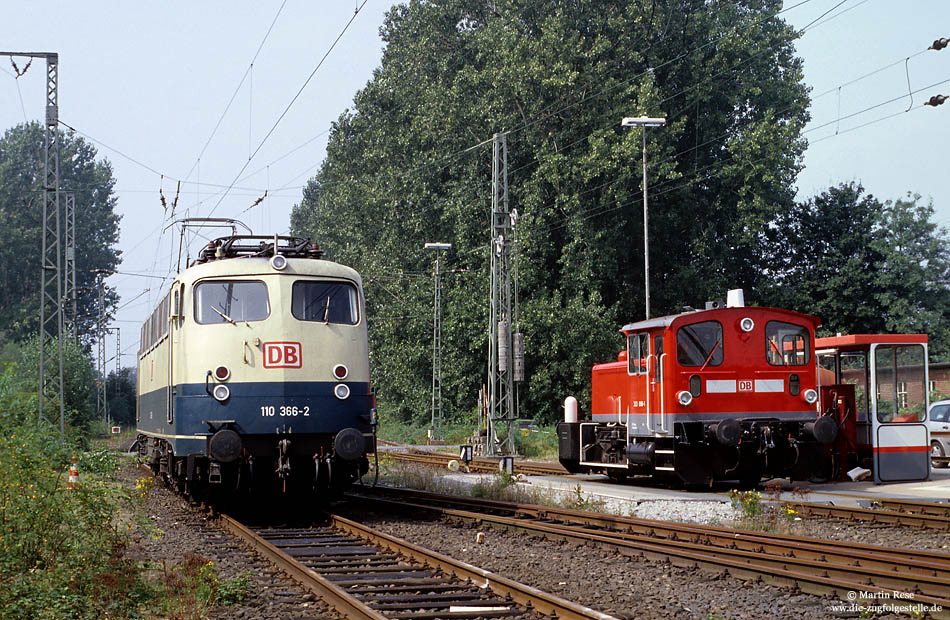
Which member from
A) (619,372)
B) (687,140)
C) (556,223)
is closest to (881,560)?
(619,372)

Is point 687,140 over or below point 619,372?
over

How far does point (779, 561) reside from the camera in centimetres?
970

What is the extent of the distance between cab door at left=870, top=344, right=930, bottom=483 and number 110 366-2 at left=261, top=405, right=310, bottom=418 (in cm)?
1089

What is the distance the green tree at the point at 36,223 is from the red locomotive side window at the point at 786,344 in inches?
2358

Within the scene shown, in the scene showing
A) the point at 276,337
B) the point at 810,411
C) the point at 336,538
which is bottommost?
the point at 336,538

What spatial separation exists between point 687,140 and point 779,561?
38.3 metres

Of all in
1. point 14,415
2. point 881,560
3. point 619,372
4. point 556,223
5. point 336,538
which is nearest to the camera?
point 881,560

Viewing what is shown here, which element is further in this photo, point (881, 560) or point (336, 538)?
point (336, 538)

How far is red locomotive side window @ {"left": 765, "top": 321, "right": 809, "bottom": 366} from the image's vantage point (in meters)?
18.4

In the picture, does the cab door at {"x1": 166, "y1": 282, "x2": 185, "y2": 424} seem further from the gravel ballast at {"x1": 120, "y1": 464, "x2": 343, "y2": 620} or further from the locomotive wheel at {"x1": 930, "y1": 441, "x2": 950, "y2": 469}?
the locomotive wheel at {"x1": 930, "y1": 441, "x2": 950, "y2": 469}

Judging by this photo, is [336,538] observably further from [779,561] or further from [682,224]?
[682,224]

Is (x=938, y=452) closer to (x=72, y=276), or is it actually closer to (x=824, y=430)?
(x=824, y=430)

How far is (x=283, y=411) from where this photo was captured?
13.9 m

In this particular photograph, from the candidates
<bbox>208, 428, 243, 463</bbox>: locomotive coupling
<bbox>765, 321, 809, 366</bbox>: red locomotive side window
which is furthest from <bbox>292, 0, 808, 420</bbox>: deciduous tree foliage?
<bbox>208, 428, 243, 463</bbox>: locomotive coupling
